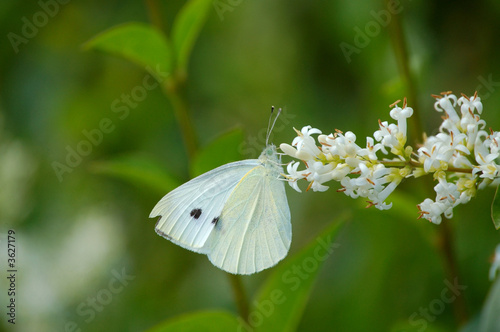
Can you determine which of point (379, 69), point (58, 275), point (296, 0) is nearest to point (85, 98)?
point (58, 275)

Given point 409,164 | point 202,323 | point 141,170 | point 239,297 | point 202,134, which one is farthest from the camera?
point 202,134

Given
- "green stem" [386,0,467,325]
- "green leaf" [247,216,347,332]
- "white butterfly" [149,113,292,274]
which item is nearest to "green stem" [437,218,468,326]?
"green stem" [386,0,467,325]

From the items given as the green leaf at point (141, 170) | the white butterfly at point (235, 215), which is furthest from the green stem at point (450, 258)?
the green leaf at point (141, 170)

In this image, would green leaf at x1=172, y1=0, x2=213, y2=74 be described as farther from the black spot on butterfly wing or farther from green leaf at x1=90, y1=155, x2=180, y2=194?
the black spot on butterfly wing

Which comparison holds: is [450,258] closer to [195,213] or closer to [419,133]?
[419,133]

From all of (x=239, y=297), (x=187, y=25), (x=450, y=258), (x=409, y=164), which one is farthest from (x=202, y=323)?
(x=187, y=25)

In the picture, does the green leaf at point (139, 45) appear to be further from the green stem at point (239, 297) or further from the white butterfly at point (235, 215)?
the green stem at point (239, 297)

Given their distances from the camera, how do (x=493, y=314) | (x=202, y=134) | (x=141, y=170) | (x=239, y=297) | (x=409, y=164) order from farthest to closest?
1. (x=202, y=134)
2. (x=239, y=297)
3. (x=141, y=170)
4. (x=409, y=164)
5. (x=493, y=314)
